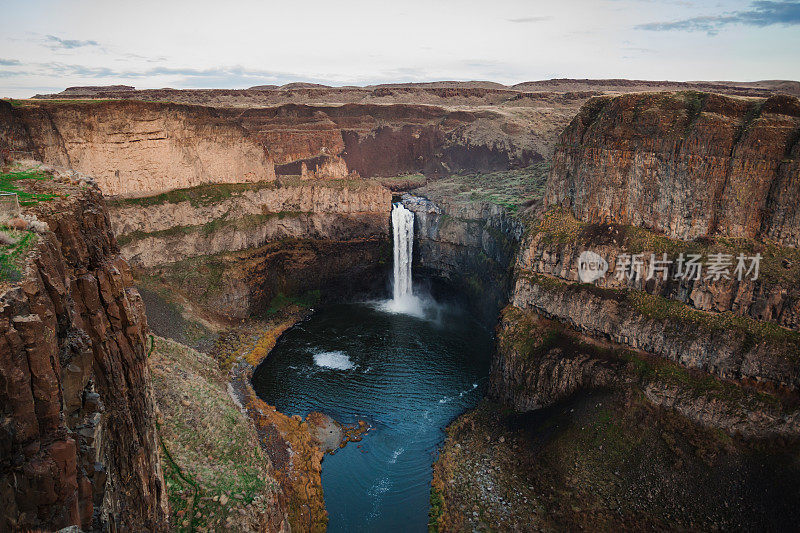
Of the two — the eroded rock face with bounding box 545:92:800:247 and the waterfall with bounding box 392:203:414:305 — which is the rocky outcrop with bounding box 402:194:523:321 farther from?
the eroded rock face with bounding box 545:92:800:247

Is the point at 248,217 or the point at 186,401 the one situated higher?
the point at 248,217

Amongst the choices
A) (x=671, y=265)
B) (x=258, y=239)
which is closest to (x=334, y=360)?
(x=258, y=239)

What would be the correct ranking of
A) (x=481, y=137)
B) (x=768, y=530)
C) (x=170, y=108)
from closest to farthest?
(x=768, y=530) → (x=170, y=108) → (x=481, y=137)

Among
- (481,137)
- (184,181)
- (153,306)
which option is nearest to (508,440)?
(153,306)

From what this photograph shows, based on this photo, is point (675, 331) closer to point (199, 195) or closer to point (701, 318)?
point (701, 318)

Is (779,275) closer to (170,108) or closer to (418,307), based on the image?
(418,307)

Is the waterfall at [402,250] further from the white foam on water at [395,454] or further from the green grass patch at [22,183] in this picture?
the green grass patch at [22,183]
